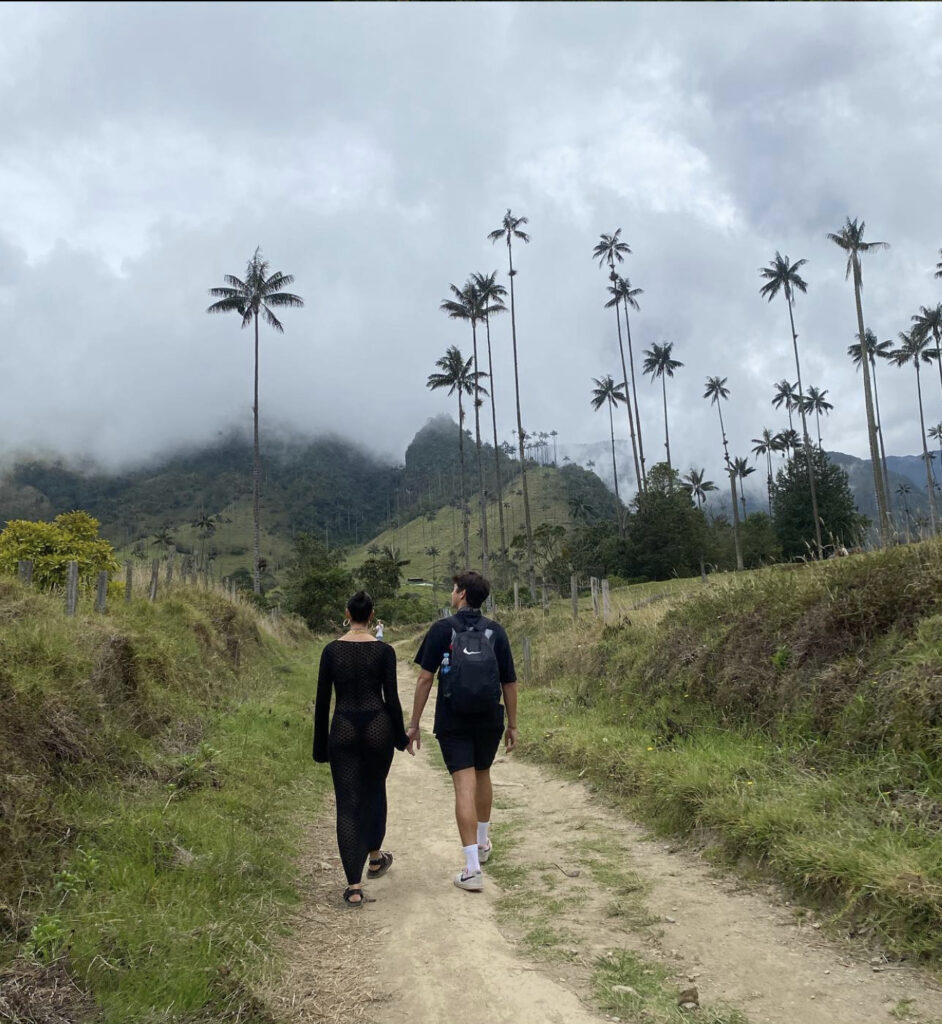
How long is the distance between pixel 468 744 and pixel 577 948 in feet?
4.54

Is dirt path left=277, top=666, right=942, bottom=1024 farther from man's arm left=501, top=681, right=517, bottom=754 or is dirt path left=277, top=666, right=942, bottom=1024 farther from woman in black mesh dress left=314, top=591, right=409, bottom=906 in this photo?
man's arm left=501, top=681, right=517, bottom=754

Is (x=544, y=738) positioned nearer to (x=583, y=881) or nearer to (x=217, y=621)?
(x=583, y=881)

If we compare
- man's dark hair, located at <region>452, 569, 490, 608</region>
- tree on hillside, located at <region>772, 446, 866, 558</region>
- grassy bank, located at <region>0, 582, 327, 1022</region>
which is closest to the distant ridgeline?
tree on hillside, located at <region>772, 446, 866, 558</region>

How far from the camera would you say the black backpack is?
439 cm

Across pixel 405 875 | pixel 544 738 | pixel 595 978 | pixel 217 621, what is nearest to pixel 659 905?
pixel 595 978

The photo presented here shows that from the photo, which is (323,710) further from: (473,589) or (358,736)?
(473,589)

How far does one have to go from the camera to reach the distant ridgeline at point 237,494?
155875mm

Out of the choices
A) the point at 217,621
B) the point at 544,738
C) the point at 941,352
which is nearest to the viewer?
the point at 544,738

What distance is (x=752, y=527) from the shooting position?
64.1 metres

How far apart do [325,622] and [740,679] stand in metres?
40.3

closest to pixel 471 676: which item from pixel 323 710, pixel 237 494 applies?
pixel 323 710

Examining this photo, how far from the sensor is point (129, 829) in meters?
4.32

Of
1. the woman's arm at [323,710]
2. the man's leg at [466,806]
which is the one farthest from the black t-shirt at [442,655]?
the woman's arm at [323,710]

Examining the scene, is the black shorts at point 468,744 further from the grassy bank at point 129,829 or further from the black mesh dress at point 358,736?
the grassy bank at point 129,829
